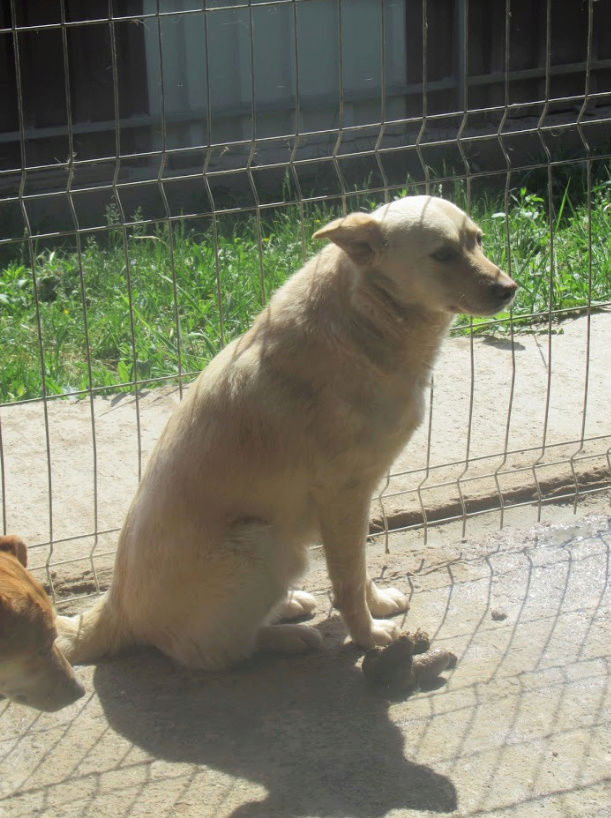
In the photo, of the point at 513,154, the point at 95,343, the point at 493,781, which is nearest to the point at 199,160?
the point at 513,154

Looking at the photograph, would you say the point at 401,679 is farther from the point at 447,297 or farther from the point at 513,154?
the point at 513,154

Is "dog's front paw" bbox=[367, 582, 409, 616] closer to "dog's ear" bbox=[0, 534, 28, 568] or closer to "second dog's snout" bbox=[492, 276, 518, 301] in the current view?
"second dog's snout" bbox=[492, 276, 518, 301]

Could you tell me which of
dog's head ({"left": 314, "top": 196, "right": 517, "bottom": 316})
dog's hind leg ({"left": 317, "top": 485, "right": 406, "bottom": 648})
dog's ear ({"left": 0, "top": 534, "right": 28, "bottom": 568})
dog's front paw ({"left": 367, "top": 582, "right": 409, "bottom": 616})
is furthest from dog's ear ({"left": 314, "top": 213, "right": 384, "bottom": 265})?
dog's ear ({"left": 0, "top": 534, "right": 28, "bottom": 568})

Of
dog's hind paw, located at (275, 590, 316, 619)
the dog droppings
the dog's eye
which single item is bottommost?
dog's hind paw, located at (275, 590, 316, 619)

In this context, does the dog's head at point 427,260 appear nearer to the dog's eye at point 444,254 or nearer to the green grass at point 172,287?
the dog's eye at point 444,254

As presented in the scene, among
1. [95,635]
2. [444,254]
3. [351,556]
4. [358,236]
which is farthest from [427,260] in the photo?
[95,635]

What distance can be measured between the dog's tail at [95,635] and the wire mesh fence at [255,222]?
16.7 inches

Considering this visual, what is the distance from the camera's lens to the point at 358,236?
357 cm

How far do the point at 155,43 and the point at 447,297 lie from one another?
686cm

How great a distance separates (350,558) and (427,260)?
110cm

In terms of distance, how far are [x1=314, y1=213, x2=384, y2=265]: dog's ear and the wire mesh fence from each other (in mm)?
550

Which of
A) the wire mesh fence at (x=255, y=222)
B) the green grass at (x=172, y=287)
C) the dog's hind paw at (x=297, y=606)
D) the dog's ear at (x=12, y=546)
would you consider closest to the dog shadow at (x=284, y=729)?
the dog's hind paw at (x=297, y=606)

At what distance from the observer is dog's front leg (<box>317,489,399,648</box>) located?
370 centimetres

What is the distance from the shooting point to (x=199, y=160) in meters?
9.84
